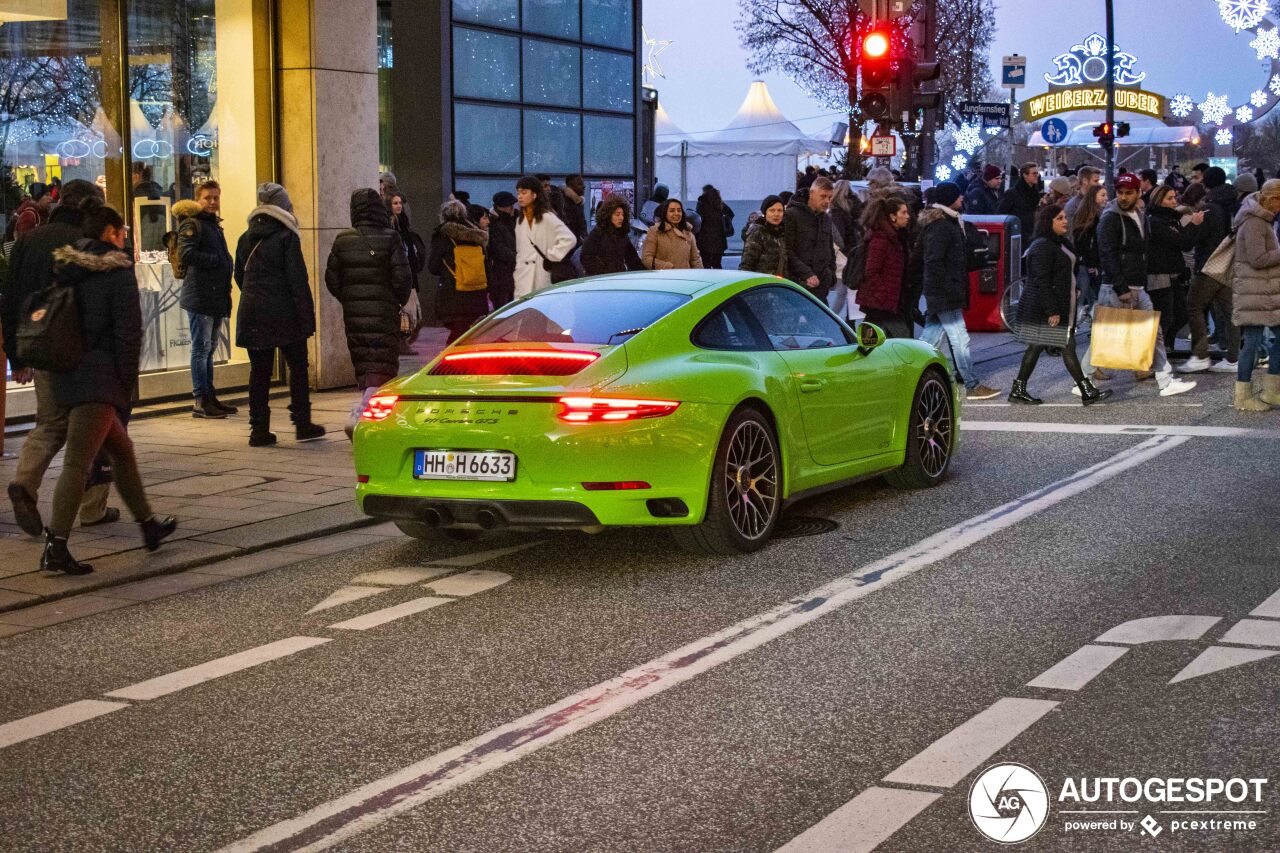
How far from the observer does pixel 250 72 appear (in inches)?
626

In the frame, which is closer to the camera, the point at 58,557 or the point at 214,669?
the point at 214,669

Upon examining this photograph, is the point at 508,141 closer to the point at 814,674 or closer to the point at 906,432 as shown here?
the point at 906,432

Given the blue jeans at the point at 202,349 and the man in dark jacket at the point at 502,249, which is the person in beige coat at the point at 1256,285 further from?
the blue jeans at the point at 202,349

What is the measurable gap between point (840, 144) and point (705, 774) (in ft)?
118

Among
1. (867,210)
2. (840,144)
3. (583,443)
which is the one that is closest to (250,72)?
(867,210)

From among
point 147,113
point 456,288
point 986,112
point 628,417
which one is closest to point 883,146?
point 456,288

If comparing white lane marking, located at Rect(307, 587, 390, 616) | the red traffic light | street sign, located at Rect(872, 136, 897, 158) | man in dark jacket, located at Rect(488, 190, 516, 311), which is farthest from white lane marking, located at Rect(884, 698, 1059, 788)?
street sign, located at Rect(872, 136, 897, 158)

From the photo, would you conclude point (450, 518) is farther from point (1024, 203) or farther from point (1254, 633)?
point (1024, 203)

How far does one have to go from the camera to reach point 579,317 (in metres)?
8.65

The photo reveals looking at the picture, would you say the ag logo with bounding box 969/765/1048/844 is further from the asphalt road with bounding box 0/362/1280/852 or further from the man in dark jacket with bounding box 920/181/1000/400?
the man in dark jacket with bounding box 920/181/1000/400

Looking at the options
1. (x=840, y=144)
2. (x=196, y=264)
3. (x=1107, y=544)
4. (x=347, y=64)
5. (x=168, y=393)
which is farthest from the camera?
(x=840, y=144)

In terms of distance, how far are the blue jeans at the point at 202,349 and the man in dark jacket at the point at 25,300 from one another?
4.79 m

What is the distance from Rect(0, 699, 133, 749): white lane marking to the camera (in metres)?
5.62

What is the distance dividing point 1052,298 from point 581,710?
9.86 metres
